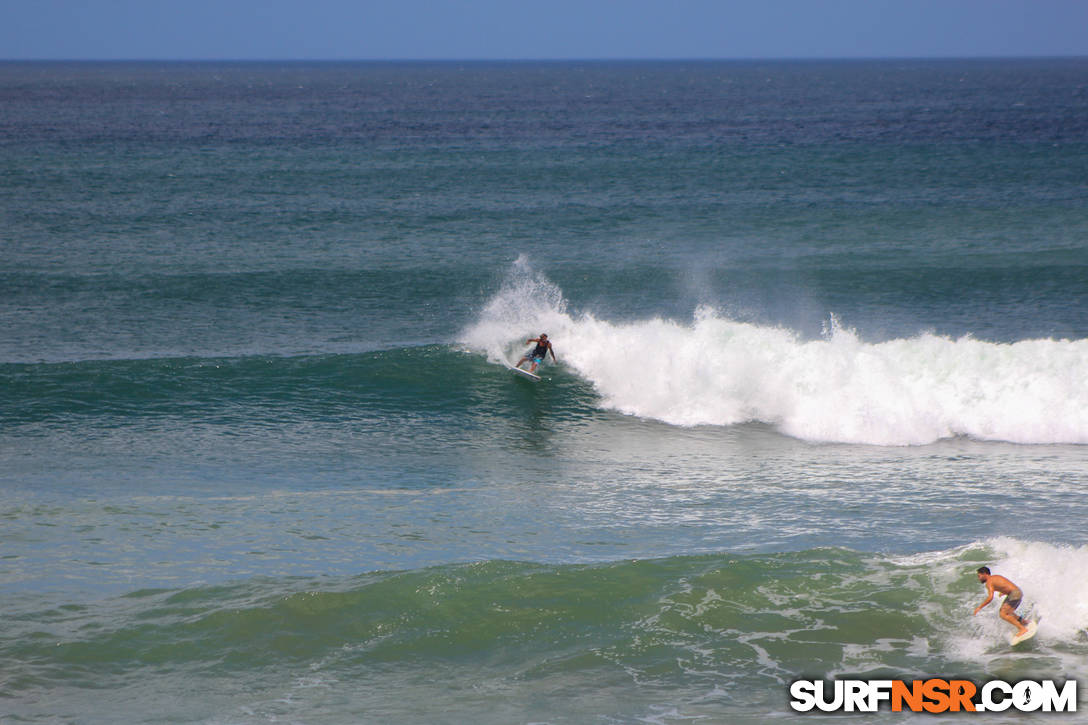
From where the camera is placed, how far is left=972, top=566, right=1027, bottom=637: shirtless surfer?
37.7 ft

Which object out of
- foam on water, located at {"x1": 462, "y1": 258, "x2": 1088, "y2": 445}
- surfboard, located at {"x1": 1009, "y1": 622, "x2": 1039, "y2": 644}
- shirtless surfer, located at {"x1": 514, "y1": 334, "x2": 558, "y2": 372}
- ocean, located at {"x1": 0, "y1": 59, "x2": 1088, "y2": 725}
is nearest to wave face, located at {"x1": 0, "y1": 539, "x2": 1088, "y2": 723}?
ocean, located at {"x1": 0, "y1": 59, "x2": 1088, "y2": 725}

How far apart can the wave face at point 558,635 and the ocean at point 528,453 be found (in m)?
0.05

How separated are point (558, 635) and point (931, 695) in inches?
158

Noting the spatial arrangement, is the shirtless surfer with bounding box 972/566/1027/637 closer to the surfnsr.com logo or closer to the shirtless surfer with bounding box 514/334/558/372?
the surfnsr.com logo

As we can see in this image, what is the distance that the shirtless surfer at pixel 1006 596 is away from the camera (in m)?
11.5

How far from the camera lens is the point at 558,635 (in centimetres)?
1221

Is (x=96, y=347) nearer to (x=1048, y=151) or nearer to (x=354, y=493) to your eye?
(x=354, y=493)

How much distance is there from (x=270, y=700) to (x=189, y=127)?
2910 inches

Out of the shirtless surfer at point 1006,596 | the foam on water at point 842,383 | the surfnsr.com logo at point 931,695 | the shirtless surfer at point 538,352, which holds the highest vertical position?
the shirtless surfer at point 538,352

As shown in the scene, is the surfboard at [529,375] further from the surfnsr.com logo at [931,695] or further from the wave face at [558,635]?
the surfnsr.com logo at [931,695]

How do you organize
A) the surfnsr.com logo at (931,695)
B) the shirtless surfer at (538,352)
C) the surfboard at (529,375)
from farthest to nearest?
the surfboard at (529,375) < the shirtless surfer at (538,352) < the surfnsr.com logo at (931,695)

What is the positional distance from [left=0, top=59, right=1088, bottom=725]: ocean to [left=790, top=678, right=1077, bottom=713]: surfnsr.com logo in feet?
0.69

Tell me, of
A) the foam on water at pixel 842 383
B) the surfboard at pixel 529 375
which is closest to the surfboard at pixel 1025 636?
the foam on water at pixel 842 383

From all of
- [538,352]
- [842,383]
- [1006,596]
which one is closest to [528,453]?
[538,352]
